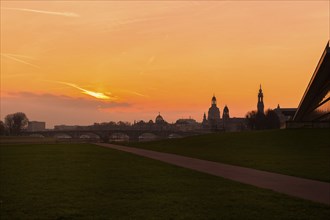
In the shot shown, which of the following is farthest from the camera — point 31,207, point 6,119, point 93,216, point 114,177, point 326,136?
point 6,119

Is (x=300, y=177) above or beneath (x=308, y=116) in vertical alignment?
beneath

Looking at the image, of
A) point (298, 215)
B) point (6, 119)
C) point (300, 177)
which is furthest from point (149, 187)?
point (6, 119)

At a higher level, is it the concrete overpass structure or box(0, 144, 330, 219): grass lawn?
the concrete overpass structure

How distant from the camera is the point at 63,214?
959cm

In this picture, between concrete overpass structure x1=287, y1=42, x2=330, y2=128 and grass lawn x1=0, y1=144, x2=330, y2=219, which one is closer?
grass lawn x1=0, y1=144, x2=330, y2=219

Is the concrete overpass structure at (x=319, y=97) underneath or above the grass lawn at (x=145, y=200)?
above

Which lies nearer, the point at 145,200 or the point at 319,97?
the point at 145,200

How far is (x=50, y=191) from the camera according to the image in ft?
43.8

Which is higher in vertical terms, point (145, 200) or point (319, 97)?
point (319, 97)

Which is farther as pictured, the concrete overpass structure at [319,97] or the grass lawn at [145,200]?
the concrete overpass structure at [319,97]

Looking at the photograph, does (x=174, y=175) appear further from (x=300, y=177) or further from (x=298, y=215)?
(x=298, y=215)

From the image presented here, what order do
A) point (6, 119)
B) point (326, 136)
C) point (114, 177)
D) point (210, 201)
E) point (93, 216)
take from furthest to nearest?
point (6, 119)
point (326, 136)
point (114, 177)
point (210, 201)
point (93, 216)

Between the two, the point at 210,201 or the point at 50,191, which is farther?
the point at 50,191

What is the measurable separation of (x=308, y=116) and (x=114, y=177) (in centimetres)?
7939
